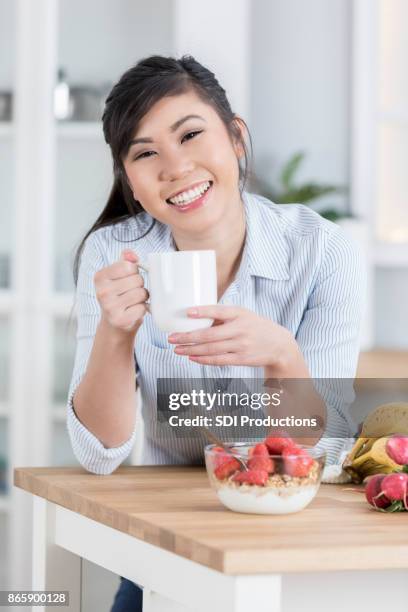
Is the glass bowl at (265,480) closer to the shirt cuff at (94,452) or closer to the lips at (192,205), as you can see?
the shirt cuff at (94,452)

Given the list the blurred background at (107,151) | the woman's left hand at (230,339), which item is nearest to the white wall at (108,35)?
the blurred background at (107,151)

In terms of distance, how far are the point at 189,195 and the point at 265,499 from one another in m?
0.56

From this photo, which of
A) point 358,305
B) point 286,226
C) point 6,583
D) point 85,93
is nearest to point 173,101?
point 286,226

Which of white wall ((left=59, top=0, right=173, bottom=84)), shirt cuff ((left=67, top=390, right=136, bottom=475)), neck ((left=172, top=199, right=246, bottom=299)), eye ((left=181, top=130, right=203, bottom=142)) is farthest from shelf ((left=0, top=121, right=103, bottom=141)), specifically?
shirt cuff ((left=67, top=390, right=136, bottom=475))

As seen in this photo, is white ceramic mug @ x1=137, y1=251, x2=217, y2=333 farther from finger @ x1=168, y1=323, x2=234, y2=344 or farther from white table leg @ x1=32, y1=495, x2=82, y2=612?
white table leg @ x1=32, y1=495, x2=82, y2=612

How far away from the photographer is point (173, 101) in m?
1.57

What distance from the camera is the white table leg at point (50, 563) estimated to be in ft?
4.50

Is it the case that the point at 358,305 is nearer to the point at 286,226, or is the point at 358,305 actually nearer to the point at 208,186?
the point at 286,226

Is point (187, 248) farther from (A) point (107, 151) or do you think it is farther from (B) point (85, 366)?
(A) point (107, 151)

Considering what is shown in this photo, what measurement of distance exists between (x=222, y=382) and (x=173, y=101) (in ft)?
1.44

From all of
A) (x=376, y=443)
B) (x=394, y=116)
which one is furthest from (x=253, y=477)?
(x=394, y=116)

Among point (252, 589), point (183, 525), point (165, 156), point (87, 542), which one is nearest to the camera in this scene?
point (252, 589)

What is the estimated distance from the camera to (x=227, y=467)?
117 cm

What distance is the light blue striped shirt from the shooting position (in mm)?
1622
